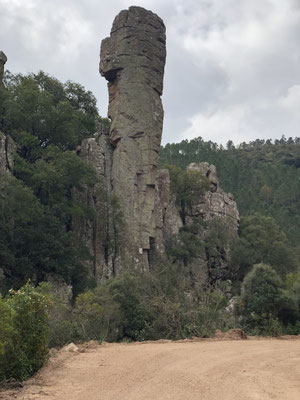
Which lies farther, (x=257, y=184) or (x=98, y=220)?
(x=257, y=184)

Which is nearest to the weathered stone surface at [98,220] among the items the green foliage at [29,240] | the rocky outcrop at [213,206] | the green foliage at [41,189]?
the green foliage at [41,189]

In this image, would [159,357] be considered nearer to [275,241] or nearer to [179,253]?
[179,253]

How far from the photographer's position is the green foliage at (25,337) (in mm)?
10117

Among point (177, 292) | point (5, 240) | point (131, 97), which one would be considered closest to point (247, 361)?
point (177, 292)

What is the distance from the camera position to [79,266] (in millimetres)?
30375

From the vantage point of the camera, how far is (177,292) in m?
25.9

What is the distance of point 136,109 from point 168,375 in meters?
29.7

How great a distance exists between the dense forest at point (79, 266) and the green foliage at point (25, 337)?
22 millimetres

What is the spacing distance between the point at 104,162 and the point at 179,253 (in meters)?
9.14

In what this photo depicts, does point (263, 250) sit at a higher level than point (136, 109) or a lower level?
lower

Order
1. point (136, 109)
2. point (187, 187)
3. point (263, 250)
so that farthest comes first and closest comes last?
point (263, 250) < point (187, 187) < point (136, 109)

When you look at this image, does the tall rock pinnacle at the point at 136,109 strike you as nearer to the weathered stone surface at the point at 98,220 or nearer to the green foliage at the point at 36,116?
the weathered stone surface at the point at 98,220

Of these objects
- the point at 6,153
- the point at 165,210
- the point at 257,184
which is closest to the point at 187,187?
the point at 165,210

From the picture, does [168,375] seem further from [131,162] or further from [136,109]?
[136,109]
